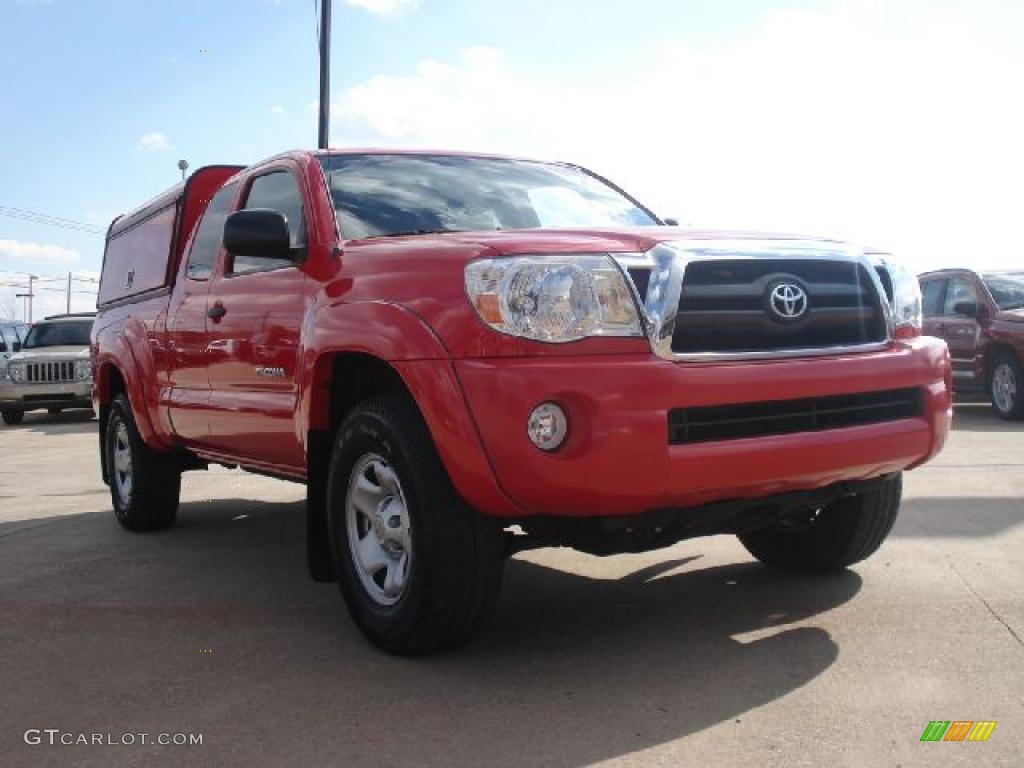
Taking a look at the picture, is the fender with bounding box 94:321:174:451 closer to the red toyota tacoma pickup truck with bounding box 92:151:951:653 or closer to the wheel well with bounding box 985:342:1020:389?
the red toyota tacoma pickup truck with bounding box 92:151:951:653

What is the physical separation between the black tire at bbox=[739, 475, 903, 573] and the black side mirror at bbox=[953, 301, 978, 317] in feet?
27.4

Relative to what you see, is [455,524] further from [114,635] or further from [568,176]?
[568,176]

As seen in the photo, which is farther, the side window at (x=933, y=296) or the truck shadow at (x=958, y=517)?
the side window at (x=933, y=296)

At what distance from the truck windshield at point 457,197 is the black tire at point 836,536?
1.50m

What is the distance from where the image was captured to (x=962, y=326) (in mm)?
12211

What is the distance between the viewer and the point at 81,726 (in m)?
3.11

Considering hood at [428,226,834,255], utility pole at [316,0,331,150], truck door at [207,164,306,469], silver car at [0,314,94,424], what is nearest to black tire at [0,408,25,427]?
silver car at [0,314,94,424]

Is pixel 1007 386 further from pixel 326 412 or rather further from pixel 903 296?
pixel 326 412

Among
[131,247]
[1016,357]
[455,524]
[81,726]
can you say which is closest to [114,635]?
[81,726]

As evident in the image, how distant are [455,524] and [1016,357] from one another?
31.2 feet

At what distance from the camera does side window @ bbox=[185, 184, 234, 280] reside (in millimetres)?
5305

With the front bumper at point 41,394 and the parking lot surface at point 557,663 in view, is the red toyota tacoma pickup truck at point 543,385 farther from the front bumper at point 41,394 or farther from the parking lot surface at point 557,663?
the front bumper at point 41,394

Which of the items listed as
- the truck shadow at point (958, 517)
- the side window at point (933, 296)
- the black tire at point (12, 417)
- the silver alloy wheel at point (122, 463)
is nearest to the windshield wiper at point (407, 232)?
the truck shadow at point (958, 517)

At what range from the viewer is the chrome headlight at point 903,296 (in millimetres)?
3846
